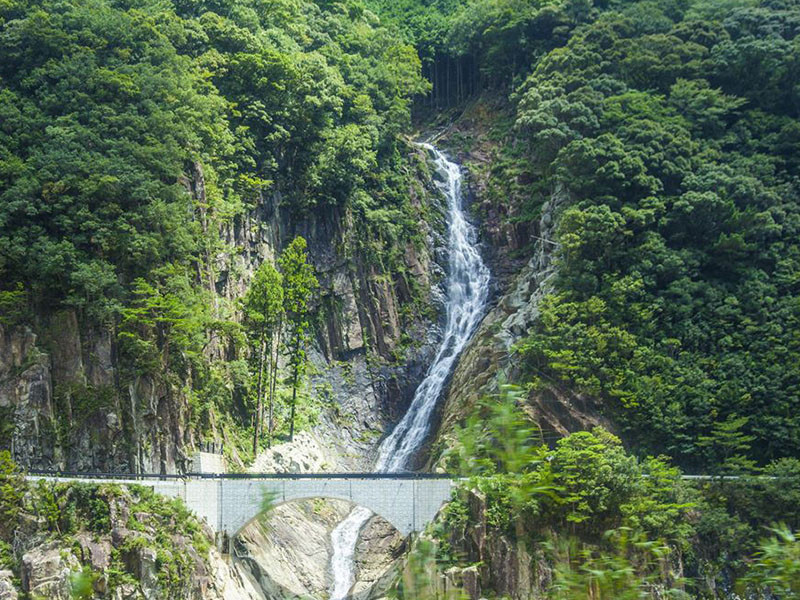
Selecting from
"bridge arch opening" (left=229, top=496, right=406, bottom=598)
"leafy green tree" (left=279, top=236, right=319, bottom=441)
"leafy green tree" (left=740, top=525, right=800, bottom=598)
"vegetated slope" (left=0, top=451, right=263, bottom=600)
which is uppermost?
"leafy green tree" (left=279, top=236, right=319, bottom=441)

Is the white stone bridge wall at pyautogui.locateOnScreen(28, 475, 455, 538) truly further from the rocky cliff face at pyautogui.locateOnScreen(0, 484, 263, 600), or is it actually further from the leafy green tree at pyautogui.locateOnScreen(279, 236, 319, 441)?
the leafy green tree at pyautogui.locateOnScreen(279, 236, 319, 441)

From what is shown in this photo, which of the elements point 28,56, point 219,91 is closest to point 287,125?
point 219,91

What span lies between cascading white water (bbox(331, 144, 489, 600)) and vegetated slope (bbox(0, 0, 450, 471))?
4.78ft

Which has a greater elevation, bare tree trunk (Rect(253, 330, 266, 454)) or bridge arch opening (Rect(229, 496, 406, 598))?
bare tree trunk (Rect(253, 330, 266, 454))

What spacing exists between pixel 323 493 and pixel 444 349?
1626 cm

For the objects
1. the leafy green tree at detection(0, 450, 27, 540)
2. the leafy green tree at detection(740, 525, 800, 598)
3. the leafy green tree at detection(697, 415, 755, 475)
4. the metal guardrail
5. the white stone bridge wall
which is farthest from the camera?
the leafy green tree at detection(697, 415, 755, 475)

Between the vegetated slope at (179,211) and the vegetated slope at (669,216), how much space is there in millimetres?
8347

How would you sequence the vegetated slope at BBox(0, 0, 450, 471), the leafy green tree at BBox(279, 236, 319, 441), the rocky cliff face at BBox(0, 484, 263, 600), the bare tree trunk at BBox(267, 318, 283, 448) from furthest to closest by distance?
the leafy green tree at BBox(279, 236, 319, 441), the bare tree trunk at BBox(267, 318, 283, 448), the vegetated slope at BBox(0, 0, 450, 471), the rocky cliff face at BBox(0, 484, 263, 600)

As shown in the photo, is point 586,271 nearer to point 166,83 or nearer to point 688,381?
point 688,381

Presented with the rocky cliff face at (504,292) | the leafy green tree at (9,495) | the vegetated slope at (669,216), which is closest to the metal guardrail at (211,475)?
the leafy green tree at (9,495)

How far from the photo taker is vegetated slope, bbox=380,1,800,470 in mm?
37188

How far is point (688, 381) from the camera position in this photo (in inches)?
1479

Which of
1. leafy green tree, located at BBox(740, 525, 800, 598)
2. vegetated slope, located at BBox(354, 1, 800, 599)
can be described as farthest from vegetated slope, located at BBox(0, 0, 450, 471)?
leafy green tree, located at BBox(740, 525, 800, 598)

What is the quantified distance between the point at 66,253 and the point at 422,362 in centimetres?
2069
